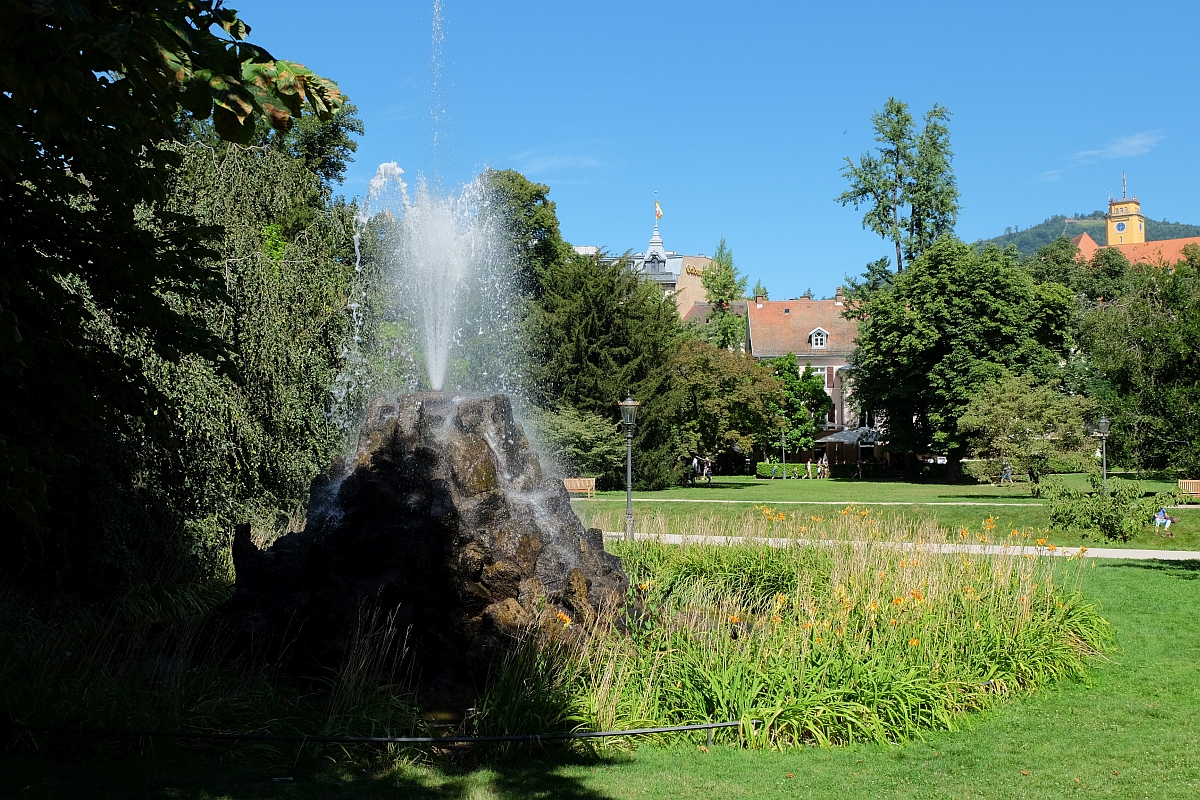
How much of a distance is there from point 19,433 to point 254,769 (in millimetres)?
3045

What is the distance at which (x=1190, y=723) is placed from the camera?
7758 millimetres

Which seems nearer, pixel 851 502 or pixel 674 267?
pixel 851 502

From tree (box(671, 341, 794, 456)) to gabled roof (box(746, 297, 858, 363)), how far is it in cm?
2459

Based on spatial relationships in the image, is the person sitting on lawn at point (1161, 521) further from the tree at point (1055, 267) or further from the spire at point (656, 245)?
the spire at point (656, 245)

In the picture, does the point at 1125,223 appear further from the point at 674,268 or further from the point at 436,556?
the point at 436,556

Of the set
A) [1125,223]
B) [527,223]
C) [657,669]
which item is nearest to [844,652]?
[657,669]

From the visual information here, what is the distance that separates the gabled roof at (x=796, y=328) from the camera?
240 feet

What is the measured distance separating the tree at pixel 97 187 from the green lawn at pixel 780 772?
1.70 metres

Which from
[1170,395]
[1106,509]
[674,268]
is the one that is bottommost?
[1106,509]

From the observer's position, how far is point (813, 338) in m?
73.2

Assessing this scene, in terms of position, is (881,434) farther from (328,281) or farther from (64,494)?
(64,494)

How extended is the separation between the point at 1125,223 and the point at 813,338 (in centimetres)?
11447

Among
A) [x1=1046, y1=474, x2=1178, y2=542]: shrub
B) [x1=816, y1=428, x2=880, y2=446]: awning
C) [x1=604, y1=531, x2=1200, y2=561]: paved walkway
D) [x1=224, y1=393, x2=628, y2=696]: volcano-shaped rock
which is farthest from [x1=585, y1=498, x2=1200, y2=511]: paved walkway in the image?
[x1=816, y1=428, x2=880, y2=446]: awning

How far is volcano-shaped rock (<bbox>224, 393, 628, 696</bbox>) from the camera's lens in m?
8.71
